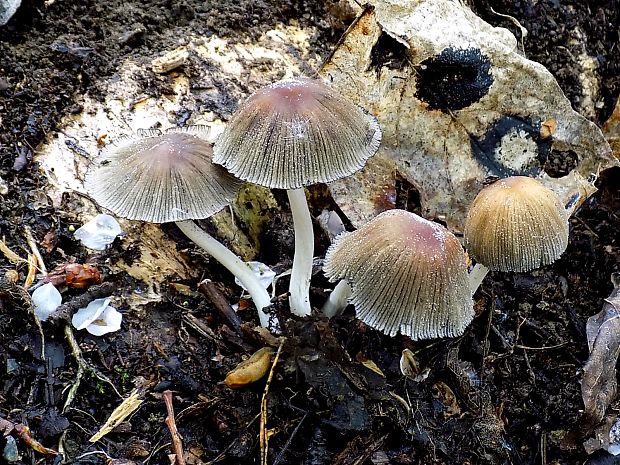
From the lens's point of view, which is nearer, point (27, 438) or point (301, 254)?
point (27, 438)

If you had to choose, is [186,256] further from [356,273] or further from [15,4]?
[15,4]

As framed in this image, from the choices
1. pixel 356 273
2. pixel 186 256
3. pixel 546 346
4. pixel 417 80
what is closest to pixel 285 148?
pixel 356 273

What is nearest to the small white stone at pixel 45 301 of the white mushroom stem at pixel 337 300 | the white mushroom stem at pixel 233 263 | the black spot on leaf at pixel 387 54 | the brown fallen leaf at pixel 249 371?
the white mushroom stem at pixel 233 263

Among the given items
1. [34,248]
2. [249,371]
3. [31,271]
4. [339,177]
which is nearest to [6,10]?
[34,248]

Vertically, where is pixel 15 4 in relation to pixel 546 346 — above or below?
above

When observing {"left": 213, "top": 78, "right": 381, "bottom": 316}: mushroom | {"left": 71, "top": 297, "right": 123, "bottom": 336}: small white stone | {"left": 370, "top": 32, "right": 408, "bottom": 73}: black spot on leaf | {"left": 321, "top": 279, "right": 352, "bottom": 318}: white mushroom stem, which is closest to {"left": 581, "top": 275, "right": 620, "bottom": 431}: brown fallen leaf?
{"left": 321, "top": 279, "right": 352, "bottom": 318}: white mushroom stem

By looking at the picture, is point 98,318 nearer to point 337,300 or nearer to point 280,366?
point 280,366
